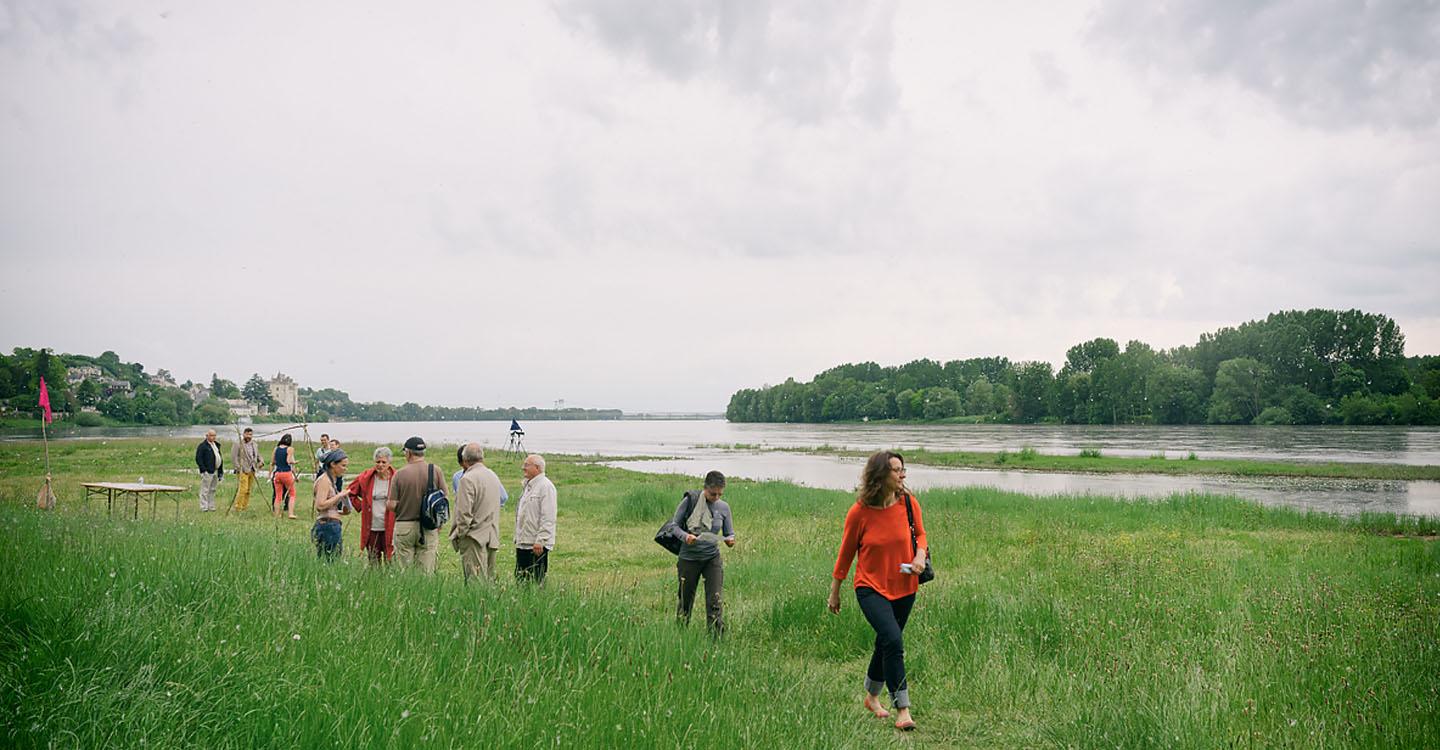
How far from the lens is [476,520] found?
9.27 meters

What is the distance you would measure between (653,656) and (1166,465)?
148ft

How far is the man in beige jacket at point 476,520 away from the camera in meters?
9.20

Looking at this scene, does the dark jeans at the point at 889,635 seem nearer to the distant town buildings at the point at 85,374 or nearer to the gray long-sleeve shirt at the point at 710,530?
the gray long-sleeve shirt at the point at 710,530

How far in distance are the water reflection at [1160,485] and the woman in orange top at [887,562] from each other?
72.8 ft

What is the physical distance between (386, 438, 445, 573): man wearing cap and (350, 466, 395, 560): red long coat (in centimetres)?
14

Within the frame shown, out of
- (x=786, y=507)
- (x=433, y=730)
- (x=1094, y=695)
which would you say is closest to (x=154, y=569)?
(x=433, y=730)

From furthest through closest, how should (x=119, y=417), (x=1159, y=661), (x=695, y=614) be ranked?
1. (x=119, y=417)
2. (x=695, y=614)
3. (x=1159, y=661)

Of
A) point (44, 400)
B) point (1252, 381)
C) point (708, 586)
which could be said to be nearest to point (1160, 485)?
point (708, 586)

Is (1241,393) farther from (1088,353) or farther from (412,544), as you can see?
(412,544)

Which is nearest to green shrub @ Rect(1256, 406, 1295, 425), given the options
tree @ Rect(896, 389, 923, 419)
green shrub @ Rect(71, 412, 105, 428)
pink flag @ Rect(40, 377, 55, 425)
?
tree @ Rect(896, 389, 923, 419)

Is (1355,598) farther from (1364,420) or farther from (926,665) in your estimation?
(1364,420)

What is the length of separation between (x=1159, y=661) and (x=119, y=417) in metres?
23.6

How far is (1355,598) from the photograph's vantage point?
9836 millimetres

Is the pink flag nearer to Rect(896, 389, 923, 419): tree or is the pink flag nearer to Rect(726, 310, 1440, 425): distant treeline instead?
Rect(726, 310, 1440, 425): distant treeline
